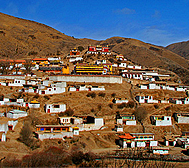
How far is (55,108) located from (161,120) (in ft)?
42.3

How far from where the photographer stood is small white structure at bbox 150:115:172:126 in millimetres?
36719

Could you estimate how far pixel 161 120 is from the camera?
3678 centimetres

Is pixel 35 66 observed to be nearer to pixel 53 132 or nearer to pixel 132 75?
pixel 132 75

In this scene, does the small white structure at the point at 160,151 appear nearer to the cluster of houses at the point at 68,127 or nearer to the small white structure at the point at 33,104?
the cluster of houses at the point at 68,127

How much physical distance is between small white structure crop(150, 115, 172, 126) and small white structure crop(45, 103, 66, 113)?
36.3 ft

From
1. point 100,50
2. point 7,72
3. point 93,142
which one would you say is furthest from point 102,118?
point 100,50

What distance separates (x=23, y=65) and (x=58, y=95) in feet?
60.8

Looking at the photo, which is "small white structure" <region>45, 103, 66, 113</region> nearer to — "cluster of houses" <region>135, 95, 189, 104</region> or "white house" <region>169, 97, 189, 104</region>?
"cluster of houses" <region>135, 95, 189, 104</region>

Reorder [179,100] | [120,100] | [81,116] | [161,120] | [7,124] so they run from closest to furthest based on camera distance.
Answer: [7,124], [81,116], [161,120], [120,100], [179,100]

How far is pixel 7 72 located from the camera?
52125 mm

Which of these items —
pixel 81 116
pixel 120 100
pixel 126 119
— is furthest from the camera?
pixel 120 100

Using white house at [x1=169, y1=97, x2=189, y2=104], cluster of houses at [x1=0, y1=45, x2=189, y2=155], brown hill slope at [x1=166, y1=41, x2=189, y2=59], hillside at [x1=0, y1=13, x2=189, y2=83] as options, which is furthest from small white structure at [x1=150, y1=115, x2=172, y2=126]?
brown hill slope at [x1=166, y1=41, x2=189, y2=59]

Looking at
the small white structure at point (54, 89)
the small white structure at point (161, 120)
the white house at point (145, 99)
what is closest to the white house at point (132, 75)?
the white house at point (145, 99)

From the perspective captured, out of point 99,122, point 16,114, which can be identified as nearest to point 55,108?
point 16,114
